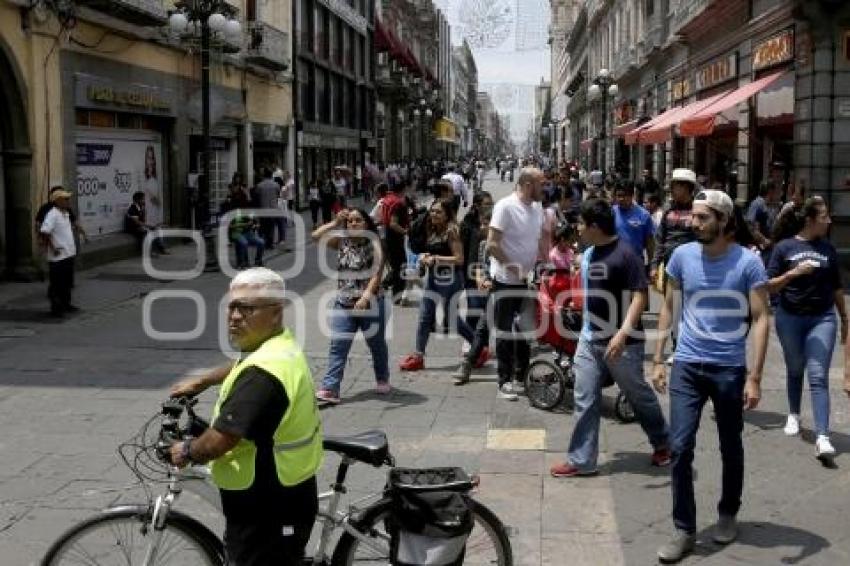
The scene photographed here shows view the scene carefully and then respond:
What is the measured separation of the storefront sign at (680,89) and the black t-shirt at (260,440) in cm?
2691

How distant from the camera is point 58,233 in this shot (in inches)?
496

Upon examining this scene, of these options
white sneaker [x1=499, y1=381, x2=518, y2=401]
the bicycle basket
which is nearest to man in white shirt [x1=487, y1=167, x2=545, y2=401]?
white sneaker [x1=499, y1=381, x2=518, y2=401]

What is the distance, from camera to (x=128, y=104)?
64.7 ft

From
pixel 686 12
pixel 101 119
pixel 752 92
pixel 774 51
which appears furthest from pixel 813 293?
pixel 686 12

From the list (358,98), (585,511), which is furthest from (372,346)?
(358,98)

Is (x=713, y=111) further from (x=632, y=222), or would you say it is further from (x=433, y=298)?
(x=433, y=298)

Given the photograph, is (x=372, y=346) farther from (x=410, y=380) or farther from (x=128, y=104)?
(x=128, y=104)

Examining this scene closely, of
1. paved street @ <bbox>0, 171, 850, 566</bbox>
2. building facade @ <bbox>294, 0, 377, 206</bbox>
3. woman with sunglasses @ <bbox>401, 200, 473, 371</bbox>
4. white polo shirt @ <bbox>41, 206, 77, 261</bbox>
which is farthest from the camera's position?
building facade @ <bbox>294, 0, 377, 206</bbox>

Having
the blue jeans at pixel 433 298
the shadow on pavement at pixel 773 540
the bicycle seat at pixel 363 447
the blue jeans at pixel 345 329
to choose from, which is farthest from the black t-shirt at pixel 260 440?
the blue jeans at pixel 433 298

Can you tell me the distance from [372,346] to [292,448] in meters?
4.86

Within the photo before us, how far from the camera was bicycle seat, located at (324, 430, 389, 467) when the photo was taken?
379 cm

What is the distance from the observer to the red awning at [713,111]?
17891 mm

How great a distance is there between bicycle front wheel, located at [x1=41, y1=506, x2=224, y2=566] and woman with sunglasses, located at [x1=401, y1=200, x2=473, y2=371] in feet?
18.4

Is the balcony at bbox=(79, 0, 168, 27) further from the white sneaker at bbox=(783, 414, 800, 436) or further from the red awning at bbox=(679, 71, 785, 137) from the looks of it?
the white sneaker at bbox=(783, 414, 800, 436)
